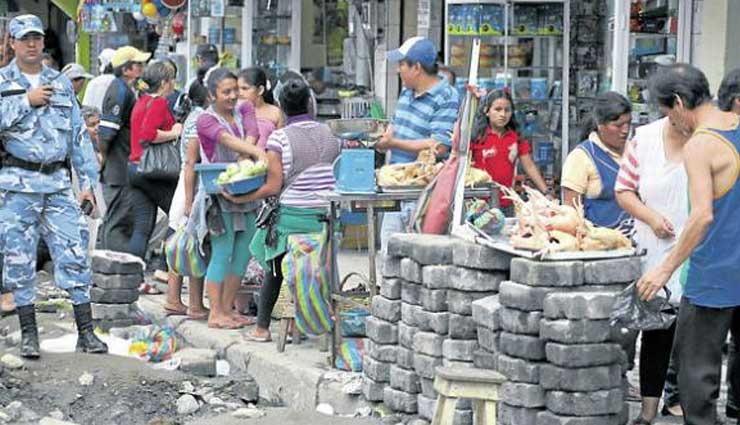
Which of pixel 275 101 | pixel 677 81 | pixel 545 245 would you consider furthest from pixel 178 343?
pixel 677 81

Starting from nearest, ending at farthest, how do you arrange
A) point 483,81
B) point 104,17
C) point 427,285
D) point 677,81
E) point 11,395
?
point 677,81 < point 427,285 < point 11,395 < point 483,81 < point 104,17

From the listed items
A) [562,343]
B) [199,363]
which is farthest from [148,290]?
[562,343]

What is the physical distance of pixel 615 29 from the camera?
12.8 metres

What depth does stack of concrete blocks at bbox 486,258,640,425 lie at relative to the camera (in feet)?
23.4

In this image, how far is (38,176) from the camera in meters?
9.98

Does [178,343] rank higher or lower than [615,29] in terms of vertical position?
lower

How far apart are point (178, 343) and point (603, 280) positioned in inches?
181

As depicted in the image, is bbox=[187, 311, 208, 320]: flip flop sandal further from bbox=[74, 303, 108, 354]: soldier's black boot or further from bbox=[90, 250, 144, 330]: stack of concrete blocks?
bbox=[74, 303, 108, 354]: soldier's black boot

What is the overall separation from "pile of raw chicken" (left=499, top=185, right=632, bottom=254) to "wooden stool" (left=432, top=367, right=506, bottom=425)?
80cm

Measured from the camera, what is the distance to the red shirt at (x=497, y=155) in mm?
10805

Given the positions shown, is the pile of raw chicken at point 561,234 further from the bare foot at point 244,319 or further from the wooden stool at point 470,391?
the bare foot at point 244,319

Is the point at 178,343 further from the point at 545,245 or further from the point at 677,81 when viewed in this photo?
the point at 677,81

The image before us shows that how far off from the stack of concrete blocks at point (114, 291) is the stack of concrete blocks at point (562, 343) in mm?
4735

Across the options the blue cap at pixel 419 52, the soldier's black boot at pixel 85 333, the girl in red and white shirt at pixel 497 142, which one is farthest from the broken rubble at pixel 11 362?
the girl in red and white shirt at pixel 497 142
